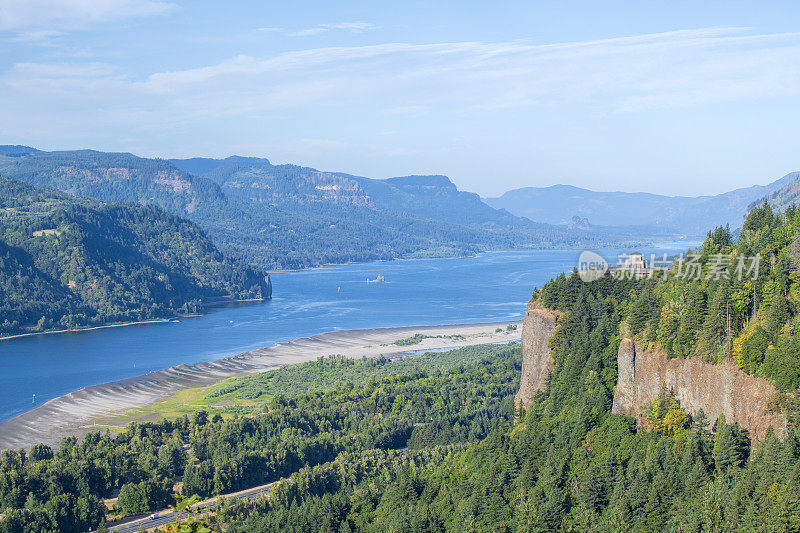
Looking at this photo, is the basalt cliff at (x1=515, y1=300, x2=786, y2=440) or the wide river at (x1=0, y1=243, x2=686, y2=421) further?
the wide river at (x1=0, y1=243, x2=686, y2=421)

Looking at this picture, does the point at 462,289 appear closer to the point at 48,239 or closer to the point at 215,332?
the point at 215,332

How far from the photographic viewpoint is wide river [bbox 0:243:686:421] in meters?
91.7

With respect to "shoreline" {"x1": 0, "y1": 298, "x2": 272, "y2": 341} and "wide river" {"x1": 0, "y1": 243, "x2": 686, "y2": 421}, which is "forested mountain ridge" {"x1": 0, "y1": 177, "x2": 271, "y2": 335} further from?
"wide river" {"x1": 0, "y1": 243, "x2": 686, "y2": 421}

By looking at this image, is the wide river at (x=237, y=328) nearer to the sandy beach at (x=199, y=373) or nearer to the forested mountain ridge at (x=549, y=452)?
the sandy beach at (x=199, y=373)

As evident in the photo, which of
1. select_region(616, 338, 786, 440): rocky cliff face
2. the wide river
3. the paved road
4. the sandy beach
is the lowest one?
the paved road

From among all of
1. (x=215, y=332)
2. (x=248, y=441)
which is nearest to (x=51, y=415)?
(x=248, y=441)

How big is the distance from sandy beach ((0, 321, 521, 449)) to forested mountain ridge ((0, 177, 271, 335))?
46.9 metres

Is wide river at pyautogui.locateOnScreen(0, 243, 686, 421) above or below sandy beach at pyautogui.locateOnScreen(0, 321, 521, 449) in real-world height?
above

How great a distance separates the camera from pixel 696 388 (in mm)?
32688

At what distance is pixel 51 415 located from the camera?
7275 cm

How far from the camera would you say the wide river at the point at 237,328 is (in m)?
91.7

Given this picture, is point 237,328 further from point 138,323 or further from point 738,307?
point 738,307

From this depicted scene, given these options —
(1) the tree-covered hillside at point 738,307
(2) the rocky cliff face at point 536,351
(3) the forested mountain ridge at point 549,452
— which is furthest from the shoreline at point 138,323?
(1) the tree-covered hillside at point 738,307

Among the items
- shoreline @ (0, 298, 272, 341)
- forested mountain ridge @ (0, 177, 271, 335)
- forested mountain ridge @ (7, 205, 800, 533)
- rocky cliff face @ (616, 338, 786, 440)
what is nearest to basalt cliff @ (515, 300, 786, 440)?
rocky cliff face @ (616, 338, 786, 440)
